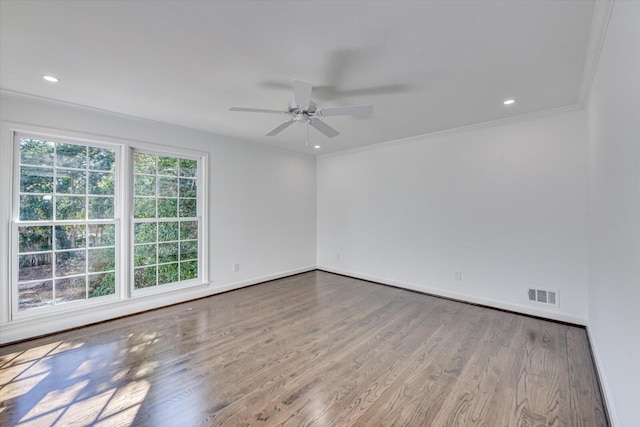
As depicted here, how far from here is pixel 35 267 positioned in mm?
3020

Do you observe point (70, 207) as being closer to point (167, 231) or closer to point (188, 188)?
point (167, 231)

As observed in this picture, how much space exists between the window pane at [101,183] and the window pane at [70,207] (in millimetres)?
165

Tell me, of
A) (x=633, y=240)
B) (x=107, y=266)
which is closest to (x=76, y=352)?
Result: (x=107, y=266)

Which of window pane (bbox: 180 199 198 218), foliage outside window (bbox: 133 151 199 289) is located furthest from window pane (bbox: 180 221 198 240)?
window pane (bbox: 180 199 198 218)

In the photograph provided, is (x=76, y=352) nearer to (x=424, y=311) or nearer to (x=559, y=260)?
(x=424, y=311)

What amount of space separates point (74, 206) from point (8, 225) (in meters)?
0.57

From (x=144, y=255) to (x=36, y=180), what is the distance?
55.5 inches

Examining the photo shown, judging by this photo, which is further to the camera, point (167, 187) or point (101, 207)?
point (167, 187)

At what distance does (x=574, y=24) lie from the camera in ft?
5.84

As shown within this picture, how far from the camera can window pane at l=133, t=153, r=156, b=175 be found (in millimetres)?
3742

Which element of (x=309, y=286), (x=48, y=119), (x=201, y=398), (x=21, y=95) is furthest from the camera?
(x=309, y=286)

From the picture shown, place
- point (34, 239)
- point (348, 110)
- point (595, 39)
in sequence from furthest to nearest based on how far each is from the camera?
point (34, 239) < point (348, 110) < point (595, 39)

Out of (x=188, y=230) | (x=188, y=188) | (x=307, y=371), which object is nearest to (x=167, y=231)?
(x=188, y=230)

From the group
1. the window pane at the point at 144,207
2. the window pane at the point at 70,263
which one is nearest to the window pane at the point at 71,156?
the window pane at the point at 144,207
